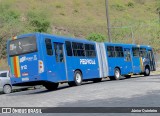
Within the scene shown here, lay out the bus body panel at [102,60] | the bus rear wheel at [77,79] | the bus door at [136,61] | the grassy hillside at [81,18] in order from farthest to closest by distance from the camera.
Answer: the grassy hillside at [81,18] < the bus door at [136,61] < the bus body panel at [102,60] < the bus rear wheel at [77,79]

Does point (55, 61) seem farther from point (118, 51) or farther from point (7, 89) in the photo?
point (118, 51)

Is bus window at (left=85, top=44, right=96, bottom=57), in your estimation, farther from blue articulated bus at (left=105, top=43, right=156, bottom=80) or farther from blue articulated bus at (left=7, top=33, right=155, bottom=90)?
blue articulated bus at (left=105, top=43, right=156, bottom=80)

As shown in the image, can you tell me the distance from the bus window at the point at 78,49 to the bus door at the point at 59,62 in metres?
1.56

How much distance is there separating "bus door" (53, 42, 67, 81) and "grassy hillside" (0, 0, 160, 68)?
2470cm

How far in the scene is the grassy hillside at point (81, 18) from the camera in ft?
198

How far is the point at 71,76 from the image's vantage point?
2344 cm

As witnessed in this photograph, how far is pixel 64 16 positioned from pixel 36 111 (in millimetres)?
84117

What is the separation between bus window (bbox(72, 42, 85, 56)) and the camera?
24.4 meters

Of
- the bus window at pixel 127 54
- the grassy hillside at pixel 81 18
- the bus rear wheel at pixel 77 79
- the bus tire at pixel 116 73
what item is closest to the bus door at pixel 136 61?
the bus window at pixel 127 54

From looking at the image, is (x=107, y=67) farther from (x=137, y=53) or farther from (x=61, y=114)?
(x=61, y=114)

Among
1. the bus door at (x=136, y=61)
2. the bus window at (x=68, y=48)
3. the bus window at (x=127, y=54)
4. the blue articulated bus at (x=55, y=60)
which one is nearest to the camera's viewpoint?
the blue articulated bus at (x=55, y=60)

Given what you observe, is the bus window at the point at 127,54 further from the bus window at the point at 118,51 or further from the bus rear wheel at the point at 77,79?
the bus rear wheel at the point at 77,79

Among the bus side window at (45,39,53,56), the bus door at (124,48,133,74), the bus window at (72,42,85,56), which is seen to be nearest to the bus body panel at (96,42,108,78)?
the bus window at (72,42,85,56)

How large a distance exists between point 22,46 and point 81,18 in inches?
2947
